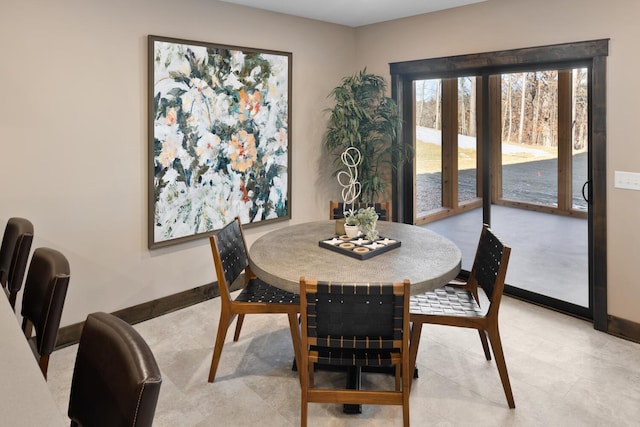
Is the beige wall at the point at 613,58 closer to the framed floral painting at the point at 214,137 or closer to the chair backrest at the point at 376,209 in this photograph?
the chair backrest at the point at 376,209

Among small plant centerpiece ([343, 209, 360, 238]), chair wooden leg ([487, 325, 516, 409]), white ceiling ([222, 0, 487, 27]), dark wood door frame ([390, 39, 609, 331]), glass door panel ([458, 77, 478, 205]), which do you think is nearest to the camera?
chair wooden leg ([487, 325, 516, 409])

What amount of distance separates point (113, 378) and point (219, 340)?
161 centimetres

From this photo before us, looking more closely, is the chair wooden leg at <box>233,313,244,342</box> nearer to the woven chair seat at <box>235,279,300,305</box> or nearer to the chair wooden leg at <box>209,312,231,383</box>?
the woven chair seat at <box>235,279,300,305</box>

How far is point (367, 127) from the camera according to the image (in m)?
4.33

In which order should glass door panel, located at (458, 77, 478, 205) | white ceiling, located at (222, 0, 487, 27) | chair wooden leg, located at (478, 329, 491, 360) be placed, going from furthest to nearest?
glass door panel, located at (458, 77, 478, 205)
white ceiling, located at (222, 0, 487, 27)
chair wooden leg, located at (478, 329, 491, 360)

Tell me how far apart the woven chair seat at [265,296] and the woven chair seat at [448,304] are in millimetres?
692

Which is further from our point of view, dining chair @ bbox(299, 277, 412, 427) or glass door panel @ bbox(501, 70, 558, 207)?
glass door panel @ bbox(501, 70, 558, 207)

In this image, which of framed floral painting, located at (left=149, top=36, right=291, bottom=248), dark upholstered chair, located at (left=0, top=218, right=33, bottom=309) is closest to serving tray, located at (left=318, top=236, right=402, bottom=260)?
framed floral painting, located at (left=149, top=36, right=291, bottom=248)

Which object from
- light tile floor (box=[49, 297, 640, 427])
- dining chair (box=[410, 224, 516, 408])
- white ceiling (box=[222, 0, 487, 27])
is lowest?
light tile floor (box=[49, 297, 640, 427])

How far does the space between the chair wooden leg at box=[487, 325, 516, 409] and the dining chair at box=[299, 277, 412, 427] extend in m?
0.64

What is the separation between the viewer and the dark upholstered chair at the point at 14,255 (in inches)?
77.3

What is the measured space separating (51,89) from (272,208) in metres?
2.04

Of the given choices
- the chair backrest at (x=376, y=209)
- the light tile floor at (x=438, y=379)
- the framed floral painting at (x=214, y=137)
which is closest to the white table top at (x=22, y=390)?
the light tile floor at (x=438, y=379)

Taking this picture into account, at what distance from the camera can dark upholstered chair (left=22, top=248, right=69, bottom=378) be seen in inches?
57.8
